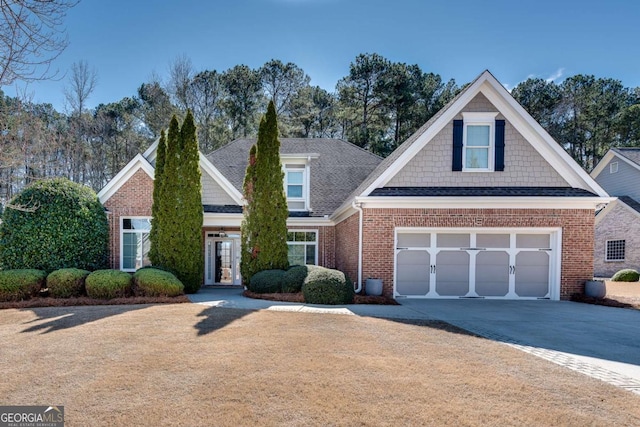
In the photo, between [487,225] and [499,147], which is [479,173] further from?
[487,225]

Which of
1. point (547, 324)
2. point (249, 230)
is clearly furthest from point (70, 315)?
point (547, 324)

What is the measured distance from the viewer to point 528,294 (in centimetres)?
1154

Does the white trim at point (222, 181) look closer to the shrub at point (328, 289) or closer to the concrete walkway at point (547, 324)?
the concrete walkway at point (547, 324)

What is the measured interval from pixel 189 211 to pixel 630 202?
2500 cm

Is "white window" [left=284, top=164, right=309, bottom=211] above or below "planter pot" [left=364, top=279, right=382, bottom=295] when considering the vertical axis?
above

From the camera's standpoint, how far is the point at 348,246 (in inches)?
515

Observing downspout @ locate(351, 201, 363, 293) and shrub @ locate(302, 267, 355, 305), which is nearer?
shrub @ locate(302, 267, 355, 305)

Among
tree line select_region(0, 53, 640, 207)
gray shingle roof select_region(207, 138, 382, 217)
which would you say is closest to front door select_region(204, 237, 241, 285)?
gray shingle roof select_region(207, 138, 382, 217)

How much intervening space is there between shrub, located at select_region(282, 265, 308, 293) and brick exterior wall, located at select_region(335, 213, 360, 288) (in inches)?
76.7

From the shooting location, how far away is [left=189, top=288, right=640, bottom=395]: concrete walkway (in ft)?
17.2

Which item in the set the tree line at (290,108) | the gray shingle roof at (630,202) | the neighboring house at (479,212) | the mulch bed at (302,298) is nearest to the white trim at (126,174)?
the mulch bed at (302,298)

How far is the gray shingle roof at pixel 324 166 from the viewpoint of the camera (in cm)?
1633

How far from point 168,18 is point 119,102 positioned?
2549 cm

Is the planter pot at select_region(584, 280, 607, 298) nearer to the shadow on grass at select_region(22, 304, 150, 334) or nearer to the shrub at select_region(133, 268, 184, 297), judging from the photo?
the shrub at select_region(133, 268, 184, 297)
